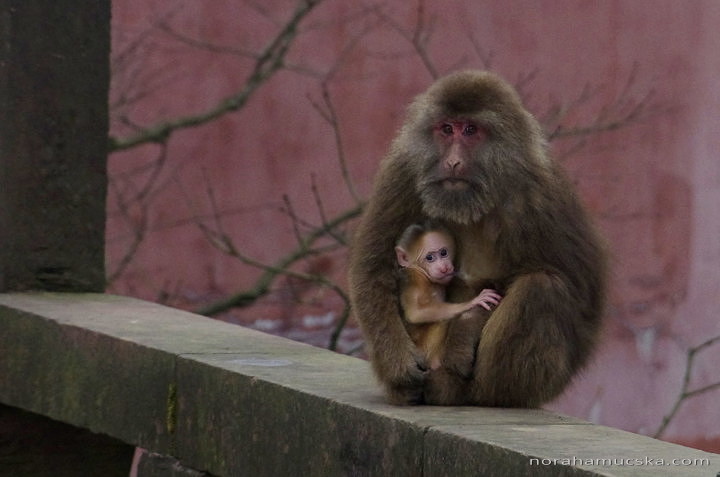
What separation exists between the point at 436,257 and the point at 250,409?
71cm

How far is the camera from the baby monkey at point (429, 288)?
4512mm

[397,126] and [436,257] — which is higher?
[397,126]

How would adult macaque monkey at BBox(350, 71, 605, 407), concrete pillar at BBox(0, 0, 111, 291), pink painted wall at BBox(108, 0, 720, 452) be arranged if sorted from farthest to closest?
1. pink painted wall at BBox(108, 0, 720, 452)
2. concrete pillar at BBox(0, 0, 111, 291)
3. adult macaque monkey at BBox(350, 71, 605, 407)

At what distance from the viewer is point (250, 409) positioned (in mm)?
4684

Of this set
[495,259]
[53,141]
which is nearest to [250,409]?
[495,259]

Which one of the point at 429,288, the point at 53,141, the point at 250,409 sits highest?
the point at 53,141

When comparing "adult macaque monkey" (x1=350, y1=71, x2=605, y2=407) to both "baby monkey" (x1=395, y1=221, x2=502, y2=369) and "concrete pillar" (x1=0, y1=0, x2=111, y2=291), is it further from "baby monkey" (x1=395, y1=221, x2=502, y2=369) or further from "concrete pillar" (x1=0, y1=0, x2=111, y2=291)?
"concrete pillar" (x1=0, y1=0, x2=111, y2=291)

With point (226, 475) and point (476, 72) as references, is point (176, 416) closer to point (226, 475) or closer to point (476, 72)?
point (226, 475)

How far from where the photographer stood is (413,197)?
15.2 feet

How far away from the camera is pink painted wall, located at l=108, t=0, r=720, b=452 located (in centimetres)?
854

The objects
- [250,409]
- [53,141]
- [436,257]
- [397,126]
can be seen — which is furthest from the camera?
[397,126]

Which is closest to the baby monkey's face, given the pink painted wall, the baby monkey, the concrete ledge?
the baby monkey

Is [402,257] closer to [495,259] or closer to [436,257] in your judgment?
[436,257]

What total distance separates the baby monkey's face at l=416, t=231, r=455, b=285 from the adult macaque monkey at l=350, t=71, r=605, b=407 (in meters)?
0.06
